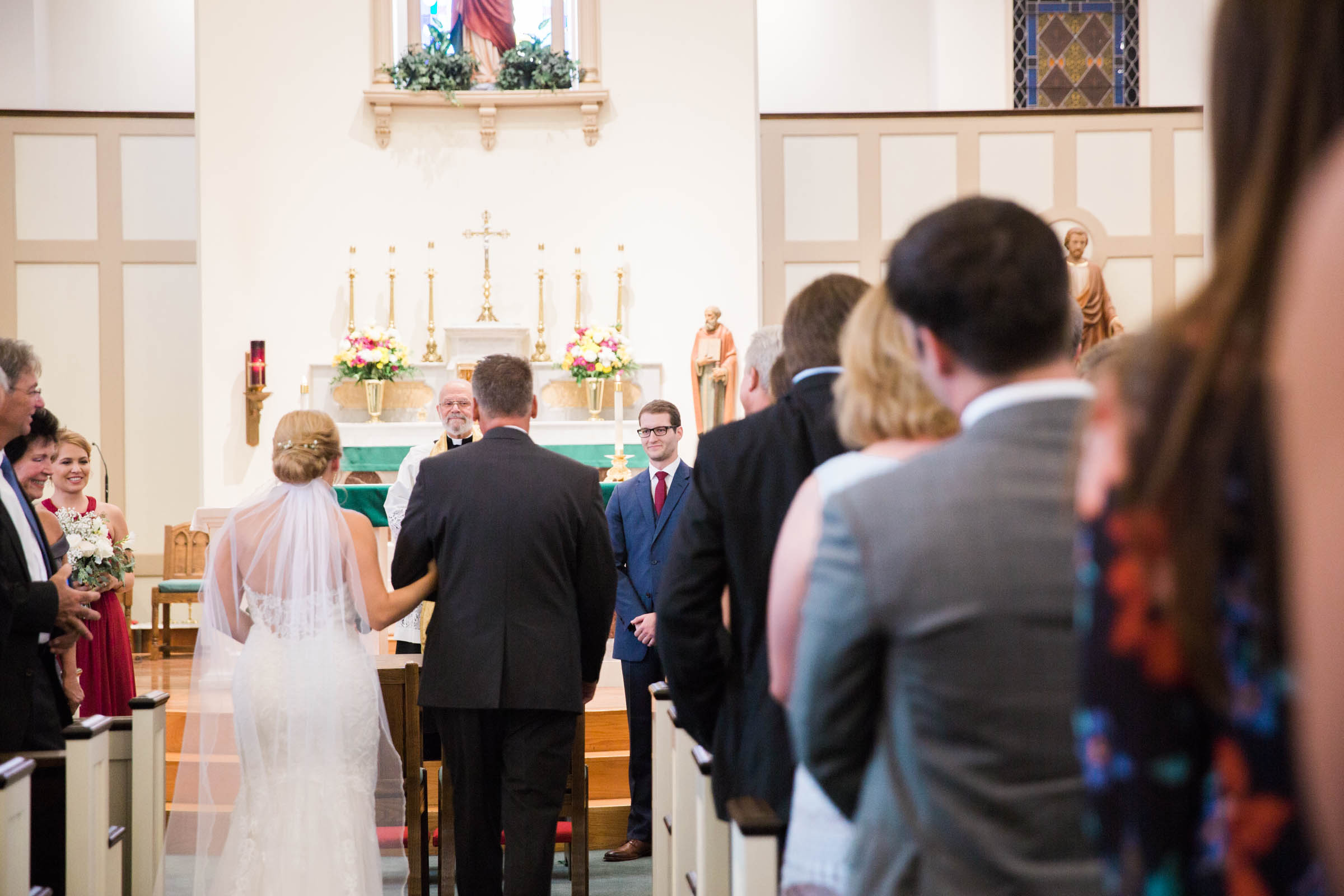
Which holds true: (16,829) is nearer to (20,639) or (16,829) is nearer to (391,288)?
(20,639)

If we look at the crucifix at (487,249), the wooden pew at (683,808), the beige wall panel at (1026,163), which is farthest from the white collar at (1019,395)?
the beige wall panel at (1026,163)

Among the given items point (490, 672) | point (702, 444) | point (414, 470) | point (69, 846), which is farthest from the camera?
point (414, 470)

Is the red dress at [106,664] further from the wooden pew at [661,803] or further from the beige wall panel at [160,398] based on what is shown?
the beige wall panel at [160,398]

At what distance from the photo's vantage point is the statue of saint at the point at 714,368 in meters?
10.0

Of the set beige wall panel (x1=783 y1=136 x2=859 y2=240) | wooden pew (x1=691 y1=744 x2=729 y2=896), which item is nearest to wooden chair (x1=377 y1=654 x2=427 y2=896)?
wooden pew (x1=691 y1=744 x2=729 y2=896)

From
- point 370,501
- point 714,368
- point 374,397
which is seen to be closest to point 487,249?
point 374,397

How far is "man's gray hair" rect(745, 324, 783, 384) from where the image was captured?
301cm

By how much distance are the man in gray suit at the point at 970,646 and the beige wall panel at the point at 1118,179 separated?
11.4m

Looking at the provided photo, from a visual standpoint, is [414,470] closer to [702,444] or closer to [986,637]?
[702,444]

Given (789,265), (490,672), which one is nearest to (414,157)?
(789,265)

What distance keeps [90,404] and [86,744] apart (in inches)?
363

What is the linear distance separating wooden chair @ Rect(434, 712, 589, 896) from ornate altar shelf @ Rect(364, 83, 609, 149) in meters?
7.54

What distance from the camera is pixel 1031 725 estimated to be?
4.25 ft

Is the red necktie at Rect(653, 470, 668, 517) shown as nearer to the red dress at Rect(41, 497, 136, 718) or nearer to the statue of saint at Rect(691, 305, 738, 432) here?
the red dress at Rect(41, 497, 136, 718)
